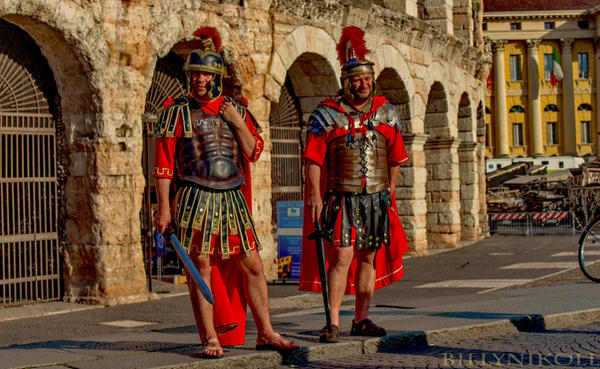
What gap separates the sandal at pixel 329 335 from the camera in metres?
6.69

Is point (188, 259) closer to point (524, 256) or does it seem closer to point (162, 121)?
point (162, 121)

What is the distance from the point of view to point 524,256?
1795cm

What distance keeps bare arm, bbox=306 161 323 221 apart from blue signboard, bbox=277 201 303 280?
5.97 meters

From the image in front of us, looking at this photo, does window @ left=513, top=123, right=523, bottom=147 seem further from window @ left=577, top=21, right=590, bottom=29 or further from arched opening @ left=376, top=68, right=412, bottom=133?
arched opening @ left=376, top=68, right=412, bottom=133

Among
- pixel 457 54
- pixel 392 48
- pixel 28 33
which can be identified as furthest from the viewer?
pixel 457 54

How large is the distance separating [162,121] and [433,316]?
10.9 feet

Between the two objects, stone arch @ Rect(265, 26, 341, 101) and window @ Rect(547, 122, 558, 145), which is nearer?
stone arch @ Rect(265, 26, 341, 101)

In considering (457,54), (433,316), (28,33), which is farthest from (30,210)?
(457,54)

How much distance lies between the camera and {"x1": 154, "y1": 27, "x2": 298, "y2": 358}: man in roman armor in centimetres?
615

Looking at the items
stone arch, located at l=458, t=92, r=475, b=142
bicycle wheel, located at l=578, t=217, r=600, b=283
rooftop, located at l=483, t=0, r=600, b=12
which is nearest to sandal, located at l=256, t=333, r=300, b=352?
bicycle wheel, located at l=578, t=217, r=600, b=283

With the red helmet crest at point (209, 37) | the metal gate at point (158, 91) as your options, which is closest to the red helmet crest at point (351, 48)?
the red helmet crest at point (209, 37)

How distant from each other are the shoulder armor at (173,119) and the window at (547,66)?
68899mm

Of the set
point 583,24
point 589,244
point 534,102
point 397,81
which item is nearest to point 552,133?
point 534,102

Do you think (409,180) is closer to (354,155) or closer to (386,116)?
(386,116)
